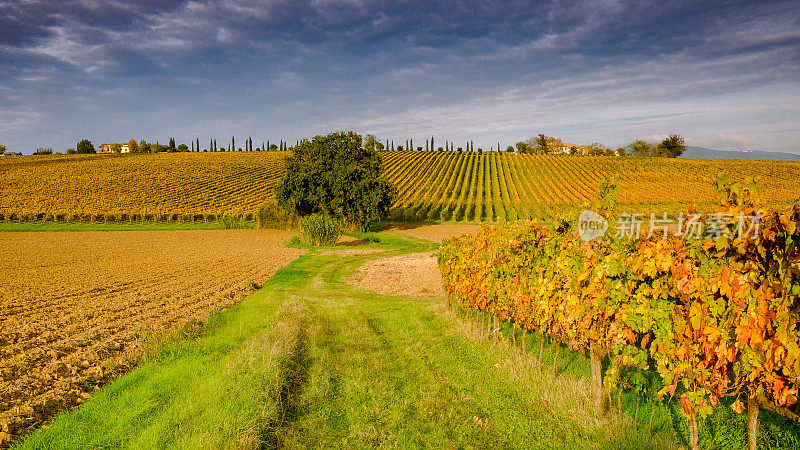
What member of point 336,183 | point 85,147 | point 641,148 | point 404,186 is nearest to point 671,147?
point 641,148

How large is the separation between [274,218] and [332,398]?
40.0 m

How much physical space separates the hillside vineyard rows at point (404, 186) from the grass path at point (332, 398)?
37.3 metres

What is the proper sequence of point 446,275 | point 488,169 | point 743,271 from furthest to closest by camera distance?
point 488,169 → point 446,275 → point 743,271

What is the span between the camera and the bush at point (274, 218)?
4438 centimetres

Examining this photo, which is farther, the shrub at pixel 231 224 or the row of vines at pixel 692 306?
the shrub at pixel 231 224

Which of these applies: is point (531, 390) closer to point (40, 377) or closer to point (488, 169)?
point (40, 377)

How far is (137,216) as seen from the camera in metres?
49.5

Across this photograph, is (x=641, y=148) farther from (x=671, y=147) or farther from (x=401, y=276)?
(x=401, y=276)

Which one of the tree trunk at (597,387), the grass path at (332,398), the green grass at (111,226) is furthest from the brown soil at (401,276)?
the green grass at (111,226)

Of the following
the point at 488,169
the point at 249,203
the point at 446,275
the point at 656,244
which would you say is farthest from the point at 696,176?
the point at 656,244

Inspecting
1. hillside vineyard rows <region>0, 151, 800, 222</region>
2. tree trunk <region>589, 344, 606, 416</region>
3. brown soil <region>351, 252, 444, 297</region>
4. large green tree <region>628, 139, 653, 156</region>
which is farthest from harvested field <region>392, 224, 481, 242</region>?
large green tree <region>628, 139, 653, 156</region>

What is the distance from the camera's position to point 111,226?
1809 inches

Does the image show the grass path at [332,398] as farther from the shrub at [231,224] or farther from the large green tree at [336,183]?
the shrub at [231,224]

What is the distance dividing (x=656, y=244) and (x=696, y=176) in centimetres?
8823
